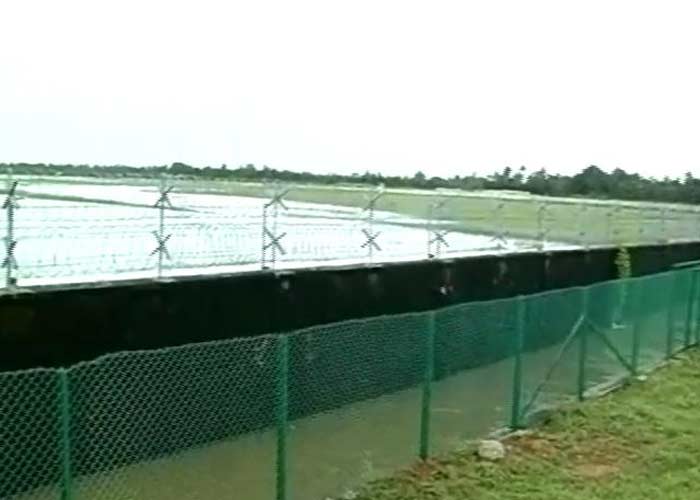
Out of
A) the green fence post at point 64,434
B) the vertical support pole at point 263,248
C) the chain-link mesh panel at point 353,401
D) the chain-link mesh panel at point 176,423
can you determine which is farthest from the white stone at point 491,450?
the vertical support pole at point 263,248

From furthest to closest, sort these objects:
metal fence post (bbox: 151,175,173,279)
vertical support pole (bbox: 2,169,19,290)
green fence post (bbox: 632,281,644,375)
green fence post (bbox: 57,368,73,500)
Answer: green fence post (bbox: 632,281,644,375) → metal fence post (bbox: 151,175,173,279) → vertical support pole (bbox: 2,169,19,290) → green fence post (bbox: 57,368,73,500)

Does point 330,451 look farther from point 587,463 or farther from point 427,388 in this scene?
point 587,463

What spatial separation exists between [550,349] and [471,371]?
1.70m

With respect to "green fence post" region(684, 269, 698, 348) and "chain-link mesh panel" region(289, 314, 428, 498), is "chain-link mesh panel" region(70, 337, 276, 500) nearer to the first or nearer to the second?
"chain-link mesh panel" region(289, 314, 428, 498)

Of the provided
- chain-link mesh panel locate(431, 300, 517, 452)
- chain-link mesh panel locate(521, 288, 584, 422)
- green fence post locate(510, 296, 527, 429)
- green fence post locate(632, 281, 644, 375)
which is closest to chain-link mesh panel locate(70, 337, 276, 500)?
chain-link mesh panel locate(431, 300, 517, 452)

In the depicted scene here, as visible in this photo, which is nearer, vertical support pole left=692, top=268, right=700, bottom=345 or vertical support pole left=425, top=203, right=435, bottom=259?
vertical support pole left=425, top=203, right=435, bottom=259

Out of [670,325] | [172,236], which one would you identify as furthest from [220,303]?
[670,325]

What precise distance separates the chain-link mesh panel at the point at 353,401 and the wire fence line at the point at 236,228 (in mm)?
3181

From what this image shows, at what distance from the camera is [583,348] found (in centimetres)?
1282

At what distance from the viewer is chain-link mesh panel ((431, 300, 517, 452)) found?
9.81 m

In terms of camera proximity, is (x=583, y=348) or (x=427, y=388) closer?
(x=427, y=388)

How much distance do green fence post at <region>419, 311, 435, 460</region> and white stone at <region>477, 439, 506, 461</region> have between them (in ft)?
1.88

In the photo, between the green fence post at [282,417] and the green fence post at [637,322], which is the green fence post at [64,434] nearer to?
the green fence post at [282,417]

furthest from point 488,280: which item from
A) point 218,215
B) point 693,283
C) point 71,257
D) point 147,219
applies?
point 71,257
